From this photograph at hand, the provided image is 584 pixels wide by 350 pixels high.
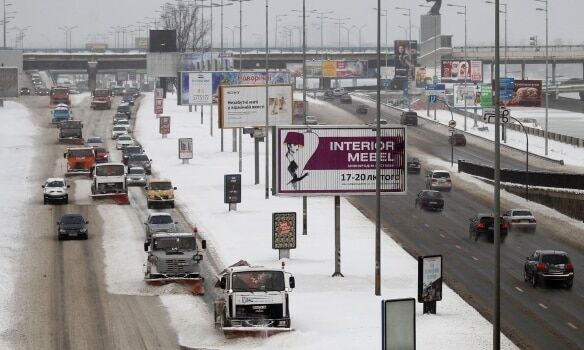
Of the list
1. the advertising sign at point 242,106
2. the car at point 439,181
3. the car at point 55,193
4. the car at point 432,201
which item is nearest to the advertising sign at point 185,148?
the advertising sign at point 242,106

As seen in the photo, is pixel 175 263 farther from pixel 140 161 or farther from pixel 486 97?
pixel 486 97

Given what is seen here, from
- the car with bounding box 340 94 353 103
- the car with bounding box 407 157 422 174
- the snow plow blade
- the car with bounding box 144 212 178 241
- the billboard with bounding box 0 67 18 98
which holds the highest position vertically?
the billboard with bounding box 0 67 18 98

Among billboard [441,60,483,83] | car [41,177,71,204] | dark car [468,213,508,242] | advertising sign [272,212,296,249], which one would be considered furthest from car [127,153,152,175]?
billboard [441,60,483,83]

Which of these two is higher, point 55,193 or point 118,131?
point 118,131

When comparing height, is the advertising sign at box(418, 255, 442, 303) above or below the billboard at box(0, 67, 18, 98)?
below

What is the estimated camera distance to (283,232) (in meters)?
55.8

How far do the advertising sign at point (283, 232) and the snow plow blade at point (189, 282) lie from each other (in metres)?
7.05

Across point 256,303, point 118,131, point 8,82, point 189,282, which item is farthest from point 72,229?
point 8,82

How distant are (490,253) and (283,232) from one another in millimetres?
11036

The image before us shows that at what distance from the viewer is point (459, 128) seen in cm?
14488

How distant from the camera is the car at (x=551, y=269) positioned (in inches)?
2039

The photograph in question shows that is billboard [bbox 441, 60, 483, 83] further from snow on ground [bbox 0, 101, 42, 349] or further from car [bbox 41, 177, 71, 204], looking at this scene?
car [bbox 41, 177, 71, 204]

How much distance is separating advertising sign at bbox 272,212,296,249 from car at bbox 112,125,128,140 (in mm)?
66950

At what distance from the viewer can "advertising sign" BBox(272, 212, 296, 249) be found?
55688 millimetres
